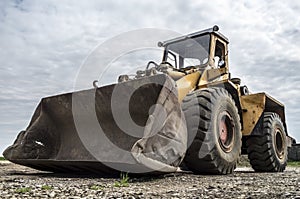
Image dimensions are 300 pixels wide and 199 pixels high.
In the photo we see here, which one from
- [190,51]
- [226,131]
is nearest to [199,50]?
[190,51]

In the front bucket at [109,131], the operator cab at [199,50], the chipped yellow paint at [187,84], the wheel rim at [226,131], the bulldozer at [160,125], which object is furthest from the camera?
the operator cab at [199,50]

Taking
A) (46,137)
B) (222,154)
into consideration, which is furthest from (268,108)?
(46,137)

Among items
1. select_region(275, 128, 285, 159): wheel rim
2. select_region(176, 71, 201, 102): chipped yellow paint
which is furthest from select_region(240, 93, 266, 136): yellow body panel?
select_region(176, 71, 201, 102): chipped yellow paint

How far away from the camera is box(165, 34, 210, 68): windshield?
723 cm

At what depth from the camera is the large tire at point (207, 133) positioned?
5402 millimetres

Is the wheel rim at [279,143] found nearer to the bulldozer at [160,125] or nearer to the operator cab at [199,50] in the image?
the bulldozer at [160,125]

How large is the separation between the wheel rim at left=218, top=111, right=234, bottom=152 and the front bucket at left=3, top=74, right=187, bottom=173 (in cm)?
107

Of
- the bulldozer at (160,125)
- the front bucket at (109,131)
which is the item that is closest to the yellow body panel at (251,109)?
the bulldozer at (160,125)

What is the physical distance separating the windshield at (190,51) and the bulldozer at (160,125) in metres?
0.02

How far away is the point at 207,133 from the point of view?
215 inches

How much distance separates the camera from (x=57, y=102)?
21.4 feet

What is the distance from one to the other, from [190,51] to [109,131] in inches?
97.1

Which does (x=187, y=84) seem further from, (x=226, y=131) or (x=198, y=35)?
(x=198, y=35)

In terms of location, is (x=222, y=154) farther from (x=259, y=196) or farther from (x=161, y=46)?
(x=161, y=46)
